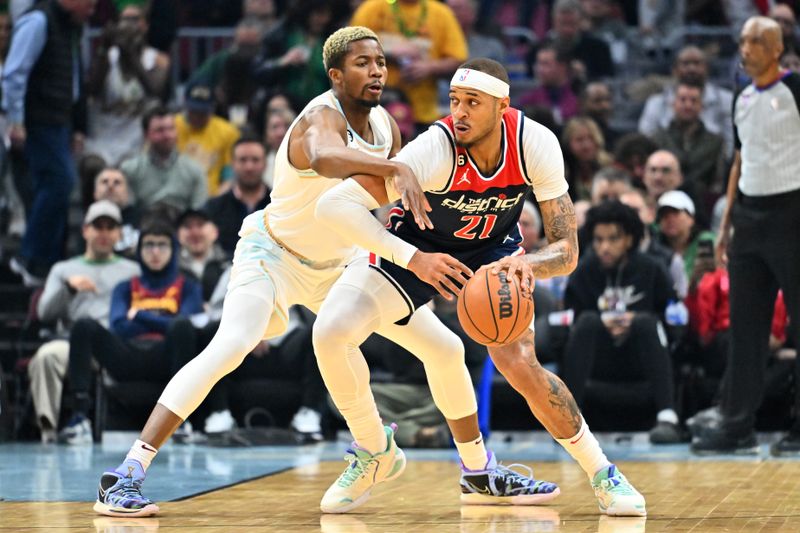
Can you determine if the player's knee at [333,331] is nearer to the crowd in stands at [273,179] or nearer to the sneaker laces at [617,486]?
the sneaker laces at [617,486]

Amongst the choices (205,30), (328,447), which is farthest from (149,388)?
(205,30)

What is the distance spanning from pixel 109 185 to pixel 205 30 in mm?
4213

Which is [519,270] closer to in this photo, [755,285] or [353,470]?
[353,470]

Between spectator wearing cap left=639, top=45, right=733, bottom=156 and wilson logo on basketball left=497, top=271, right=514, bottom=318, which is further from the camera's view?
spectator wearing cap left=639, top=45, right=733, bottom=156

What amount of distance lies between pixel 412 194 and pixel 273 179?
8.78 ft

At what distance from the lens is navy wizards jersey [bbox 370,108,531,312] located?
5.74 metres

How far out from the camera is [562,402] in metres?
5.79

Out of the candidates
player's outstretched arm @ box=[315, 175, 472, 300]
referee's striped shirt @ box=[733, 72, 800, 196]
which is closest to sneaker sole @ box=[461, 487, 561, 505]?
player's outstretched arm @ box=[315, 175, 472, 300]

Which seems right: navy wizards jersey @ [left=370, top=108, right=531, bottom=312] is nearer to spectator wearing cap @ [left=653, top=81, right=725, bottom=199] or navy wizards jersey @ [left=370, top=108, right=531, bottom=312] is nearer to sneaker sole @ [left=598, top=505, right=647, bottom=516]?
sneaker sole @ [left=598, top=505, right=647, bottom=516]

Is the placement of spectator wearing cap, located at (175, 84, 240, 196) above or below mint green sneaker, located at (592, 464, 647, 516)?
above

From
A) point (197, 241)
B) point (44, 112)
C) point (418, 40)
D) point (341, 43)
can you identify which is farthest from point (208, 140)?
point (341, 43)

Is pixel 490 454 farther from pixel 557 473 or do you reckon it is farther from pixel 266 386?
pixel 266 386

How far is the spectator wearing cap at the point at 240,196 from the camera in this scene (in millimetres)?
11156

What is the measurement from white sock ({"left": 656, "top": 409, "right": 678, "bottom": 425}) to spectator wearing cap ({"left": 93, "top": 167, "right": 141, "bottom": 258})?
4401 millimetres
